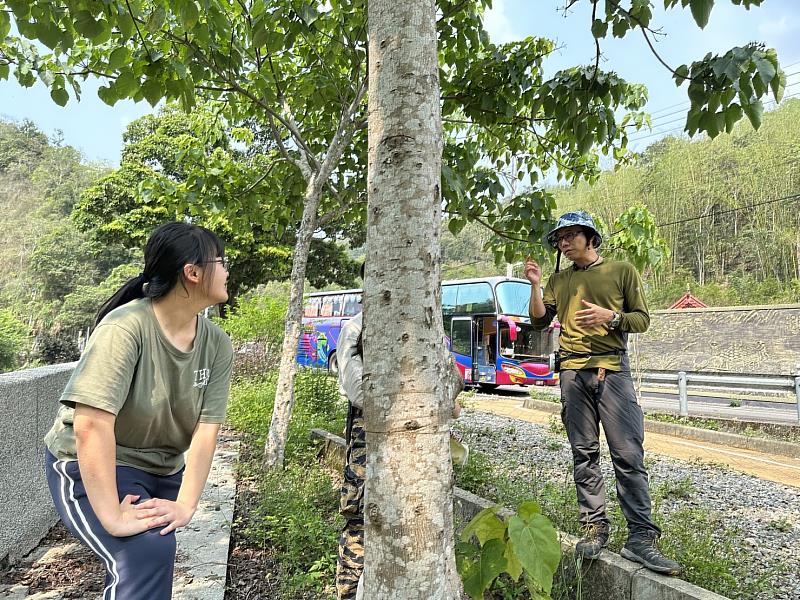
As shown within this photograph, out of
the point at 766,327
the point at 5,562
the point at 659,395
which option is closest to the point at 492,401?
the point at 659,395

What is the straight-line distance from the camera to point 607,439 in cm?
295

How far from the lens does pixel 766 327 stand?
13.7 meters

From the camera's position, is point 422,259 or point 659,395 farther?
point 659,395

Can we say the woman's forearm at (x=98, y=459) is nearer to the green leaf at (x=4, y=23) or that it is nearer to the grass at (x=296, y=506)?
the grass at (x=296, y=506)

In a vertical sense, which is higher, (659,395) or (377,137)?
(377,137)

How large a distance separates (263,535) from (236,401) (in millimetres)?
4739

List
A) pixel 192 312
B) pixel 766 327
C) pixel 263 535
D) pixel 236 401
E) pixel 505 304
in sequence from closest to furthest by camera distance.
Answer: pixel 192 312, pixel 263 535, pixel 236 401, pixel 766 327, pixel 505 304

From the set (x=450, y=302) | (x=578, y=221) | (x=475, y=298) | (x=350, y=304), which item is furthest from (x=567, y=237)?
(x=350, y=304)

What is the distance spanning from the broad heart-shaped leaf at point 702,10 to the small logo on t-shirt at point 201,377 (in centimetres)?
218

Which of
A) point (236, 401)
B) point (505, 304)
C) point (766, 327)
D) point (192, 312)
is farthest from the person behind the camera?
point (505, 304)

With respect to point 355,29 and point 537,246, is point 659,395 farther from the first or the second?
point 355,29

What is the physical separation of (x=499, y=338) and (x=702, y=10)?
44.4 ft

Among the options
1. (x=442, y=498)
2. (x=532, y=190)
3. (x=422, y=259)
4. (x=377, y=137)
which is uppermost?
(x=532, y=190)

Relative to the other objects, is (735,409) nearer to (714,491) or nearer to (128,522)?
(714,491)
